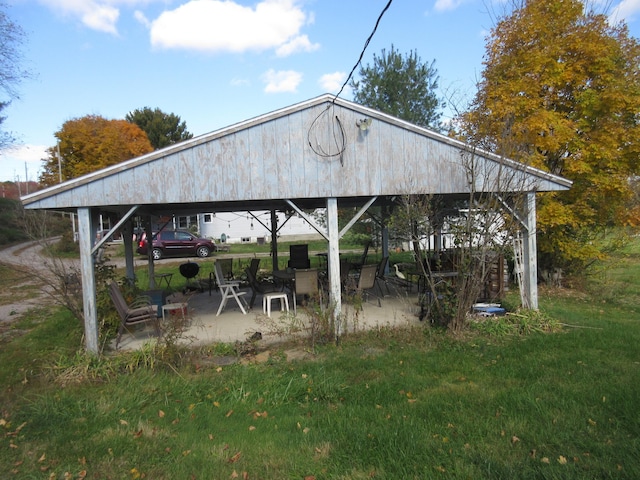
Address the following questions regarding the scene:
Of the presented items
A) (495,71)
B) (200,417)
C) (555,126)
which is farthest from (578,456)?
(495,71)

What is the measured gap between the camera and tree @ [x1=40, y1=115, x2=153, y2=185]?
31.7 meters

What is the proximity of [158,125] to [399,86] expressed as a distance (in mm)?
23215

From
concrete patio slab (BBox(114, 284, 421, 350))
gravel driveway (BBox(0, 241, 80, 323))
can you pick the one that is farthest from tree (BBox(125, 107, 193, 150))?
concrete patio slab (BBox(114, 284, 421, 350))

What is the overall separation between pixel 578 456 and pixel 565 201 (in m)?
8.56

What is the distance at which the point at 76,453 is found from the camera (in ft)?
12.8

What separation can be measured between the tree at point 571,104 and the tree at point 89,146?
27.1 metres

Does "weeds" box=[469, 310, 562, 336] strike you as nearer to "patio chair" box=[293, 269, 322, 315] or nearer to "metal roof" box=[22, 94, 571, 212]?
"metal roof" box=[22, 94, 571, 212]

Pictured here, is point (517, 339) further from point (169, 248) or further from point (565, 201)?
point (169, 248)

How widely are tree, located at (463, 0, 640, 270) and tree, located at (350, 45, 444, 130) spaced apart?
42.3 feet

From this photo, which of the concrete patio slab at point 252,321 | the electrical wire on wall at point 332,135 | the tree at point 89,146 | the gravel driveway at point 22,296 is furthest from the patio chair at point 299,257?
the tree at point 89,146

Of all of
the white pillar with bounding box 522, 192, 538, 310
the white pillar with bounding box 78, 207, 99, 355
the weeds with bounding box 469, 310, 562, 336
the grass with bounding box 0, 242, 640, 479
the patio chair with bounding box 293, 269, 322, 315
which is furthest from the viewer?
the patio chair with bounding box 293, 269, 322, 315

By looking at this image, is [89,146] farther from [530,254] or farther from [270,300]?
[530,254]

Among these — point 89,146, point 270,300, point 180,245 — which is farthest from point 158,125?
point 270,300

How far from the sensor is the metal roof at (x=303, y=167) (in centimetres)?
663
